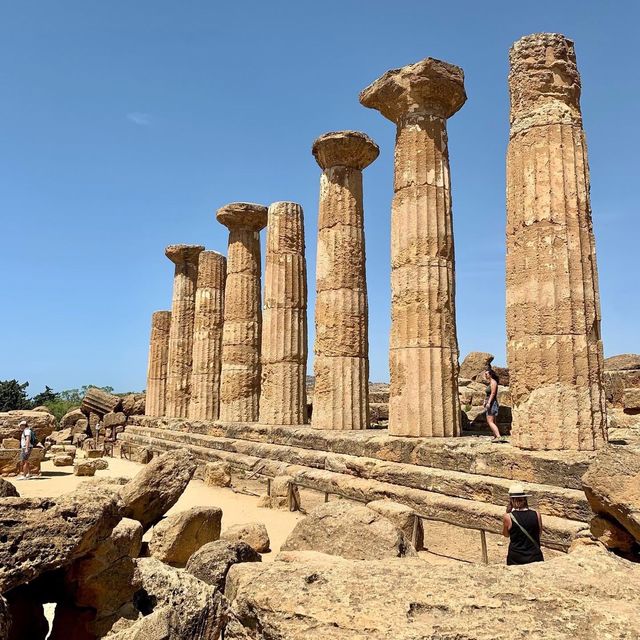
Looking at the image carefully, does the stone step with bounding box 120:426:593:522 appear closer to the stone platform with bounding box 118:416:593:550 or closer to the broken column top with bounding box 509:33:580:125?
the stone platform with bounding box 118:416:593:550

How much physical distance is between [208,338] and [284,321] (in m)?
6.02

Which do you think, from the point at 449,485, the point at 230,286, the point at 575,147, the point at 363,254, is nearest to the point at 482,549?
the point at 449,485

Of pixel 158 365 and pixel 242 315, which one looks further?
pixel 158 365

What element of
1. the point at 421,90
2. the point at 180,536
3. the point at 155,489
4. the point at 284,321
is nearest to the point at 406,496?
the point at 180,536

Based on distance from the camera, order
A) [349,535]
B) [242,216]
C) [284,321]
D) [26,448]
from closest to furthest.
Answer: [349,535], [26,448], [284,321], [242,216]

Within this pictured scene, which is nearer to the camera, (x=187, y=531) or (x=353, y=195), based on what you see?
(x=187, y=531)

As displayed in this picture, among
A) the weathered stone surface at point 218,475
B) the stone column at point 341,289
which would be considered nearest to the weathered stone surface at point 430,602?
the stone column at point 341,289

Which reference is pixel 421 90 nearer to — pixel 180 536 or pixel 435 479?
pixel 435 479

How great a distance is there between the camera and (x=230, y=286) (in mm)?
19047

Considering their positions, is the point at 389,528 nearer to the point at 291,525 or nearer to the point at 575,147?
the point at 291,525

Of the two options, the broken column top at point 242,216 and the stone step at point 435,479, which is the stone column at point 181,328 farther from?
the stone step at point 435,479

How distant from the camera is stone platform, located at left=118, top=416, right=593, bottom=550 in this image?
6.71 metres

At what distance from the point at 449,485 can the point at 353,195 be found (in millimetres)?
7616

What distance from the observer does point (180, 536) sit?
6695mm
